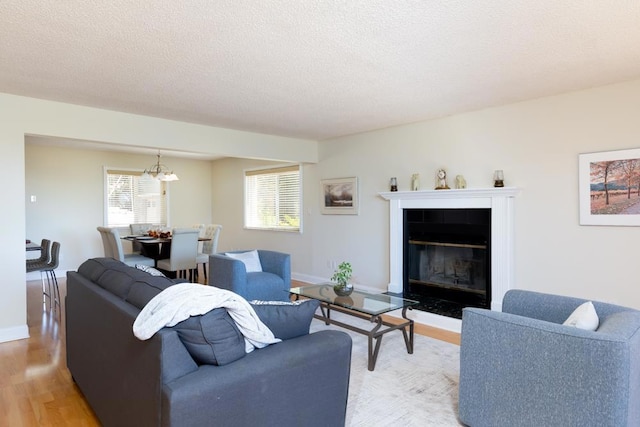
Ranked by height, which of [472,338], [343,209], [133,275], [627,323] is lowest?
[472,338]

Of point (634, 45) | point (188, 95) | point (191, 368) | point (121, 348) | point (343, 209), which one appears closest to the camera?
point (191, 368)

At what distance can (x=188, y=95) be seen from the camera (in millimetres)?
3602

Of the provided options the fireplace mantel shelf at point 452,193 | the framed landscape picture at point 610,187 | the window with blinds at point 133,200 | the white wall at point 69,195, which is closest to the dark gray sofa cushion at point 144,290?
the fireplace mantel shelf at point 452,193

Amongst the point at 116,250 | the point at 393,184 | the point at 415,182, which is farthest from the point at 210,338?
the point at 116,250

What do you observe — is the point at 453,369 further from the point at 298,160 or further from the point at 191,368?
the point at 298,160

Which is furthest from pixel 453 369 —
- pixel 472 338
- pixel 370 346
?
pixel 472 338

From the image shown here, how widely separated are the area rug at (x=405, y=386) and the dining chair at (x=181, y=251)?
9.66 ft

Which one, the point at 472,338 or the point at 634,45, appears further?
the point at 634,45

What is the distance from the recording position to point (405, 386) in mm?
2699

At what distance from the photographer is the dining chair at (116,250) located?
5148 mm

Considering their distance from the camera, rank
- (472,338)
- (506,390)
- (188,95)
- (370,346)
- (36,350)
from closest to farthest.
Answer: (506,390), (472,338), (370,346), (36,350), (188,95)

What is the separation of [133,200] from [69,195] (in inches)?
43.6

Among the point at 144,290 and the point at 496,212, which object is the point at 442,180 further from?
the point at 144,290

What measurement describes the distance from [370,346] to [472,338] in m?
1.01
